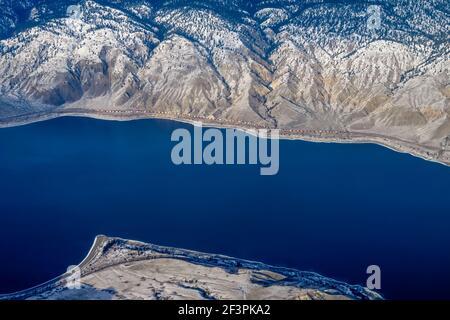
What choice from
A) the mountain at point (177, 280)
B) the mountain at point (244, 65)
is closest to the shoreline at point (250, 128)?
the mountain at point (244, 65)

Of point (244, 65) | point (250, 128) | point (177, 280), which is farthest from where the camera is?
point (244, 65)

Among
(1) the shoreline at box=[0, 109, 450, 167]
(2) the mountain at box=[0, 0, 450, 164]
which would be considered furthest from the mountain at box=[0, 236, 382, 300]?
(2) the mountain at box=[0, 0, 450, 164]

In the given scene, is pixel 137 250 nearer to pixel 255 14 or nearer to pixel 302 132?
pixel 302 132

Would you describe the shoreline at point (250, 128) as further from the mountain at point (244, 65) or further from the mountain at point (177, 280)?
the mountain at point (177, 280)

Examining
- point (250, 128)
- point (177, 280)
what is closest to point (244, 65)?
point (250, 128)

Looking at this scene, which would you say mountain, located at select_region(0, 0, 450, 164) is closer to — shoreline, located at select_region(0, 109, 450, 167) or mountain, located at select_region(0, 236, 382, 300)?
shoreline, located at select_region(0, 109, 450, 167)

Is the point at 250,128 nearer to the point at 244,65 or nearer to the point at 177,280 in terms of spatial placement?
the point at 244,65

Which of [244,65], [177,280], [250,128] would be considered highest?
[244,65]
